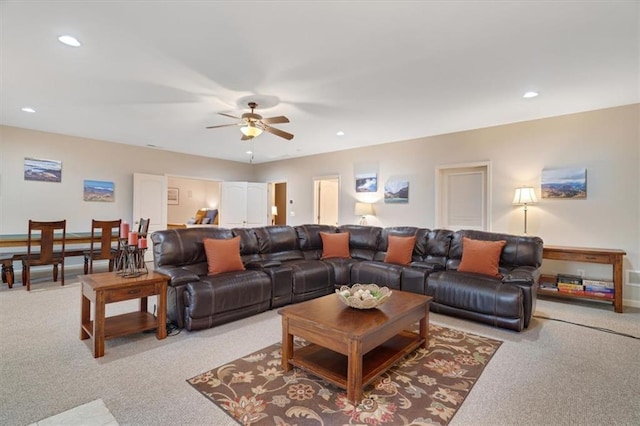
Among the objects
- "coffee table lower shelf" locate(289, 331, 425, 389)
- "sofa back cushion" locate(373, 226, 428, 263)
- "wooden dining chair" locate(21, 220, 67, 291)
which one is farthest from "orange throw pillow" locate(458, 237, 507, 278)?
"wooden dining chair" locate(21, 220, 67, 291)

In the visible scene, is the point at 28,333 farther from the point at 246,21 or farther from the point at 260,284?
the point at 246,21

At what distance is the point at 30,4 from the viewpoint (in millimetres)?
2137

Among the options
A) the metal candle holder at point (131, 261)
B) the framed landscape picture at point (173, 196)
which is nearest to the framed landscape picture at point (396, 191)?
the metal candle holder at point (131, 261)

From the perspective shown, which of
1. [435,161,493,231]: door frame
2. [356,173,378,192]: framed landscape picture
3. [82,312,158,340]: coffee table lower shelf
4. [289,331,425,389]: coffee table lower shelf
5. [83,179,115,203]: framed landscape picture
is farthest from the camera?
[356,173,378,192]: framed landscape picture

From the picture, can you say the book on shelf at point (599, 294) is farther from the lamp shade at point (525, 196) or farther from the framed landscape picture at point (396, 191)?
the framed landscape picture at point (396, 191)

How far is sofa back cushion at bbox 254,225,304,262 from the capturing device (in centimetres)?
440

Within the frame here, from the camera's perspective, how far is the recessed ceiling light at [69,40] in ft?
8.32

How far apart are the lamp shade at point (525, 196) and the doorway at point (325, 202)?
13.4 feet

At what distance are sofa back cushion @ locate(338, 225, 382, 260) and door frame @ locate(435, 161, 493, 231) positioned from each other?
1.46 meters

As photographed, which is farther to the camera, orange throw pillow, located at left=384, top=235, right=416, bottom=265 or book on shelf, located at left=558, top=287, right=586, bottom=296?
orange throw pillow, located at left=384, top=235, right=416, bottom=265

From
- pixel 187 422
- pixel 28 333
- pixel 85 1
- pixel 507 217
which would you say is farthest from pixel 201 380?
pixel 507 217

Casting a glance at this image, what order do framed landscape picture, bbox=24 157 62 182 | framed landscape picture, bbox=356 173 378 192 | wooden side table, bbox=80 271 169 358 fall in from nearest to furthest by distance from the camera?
wooden side table, bbox=80 271 169 358 < framed landscape picture, bbox=24 157 62 182 < framed landscape picture, bbox=356 173 378 192

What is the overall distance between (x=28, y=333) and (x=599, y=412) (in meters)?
4.60

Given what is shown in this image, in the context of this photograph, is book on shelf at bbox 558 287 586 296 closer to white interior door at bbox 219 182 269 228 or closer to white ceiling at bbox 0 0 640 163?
white ceiling at bbox 0 0 640 163
